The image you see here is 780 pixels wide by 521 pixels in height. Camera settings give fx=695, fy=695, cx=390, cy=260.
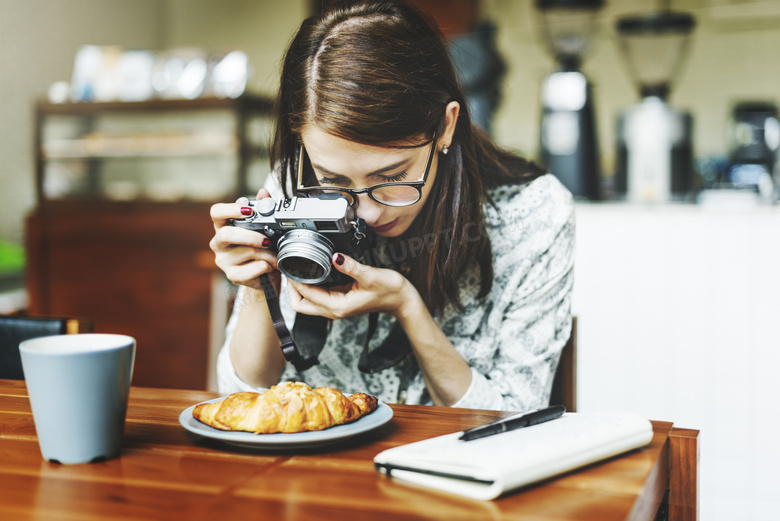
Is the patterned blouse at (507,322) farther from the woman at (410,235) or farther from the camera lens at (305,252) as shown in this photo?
the camera lens at (305,252)

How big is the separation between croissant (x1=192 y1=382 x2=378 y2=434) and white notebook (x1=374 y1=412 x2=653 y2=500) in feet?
0.17

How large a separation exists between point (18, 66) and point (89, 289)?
2.27ft

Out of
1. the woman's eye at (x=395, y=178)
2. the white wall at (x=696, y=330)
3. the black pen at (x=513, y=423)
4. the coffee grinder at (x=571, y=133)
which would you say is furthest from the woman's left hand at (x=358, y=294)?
the coffee grinder at (x=571, y=133)

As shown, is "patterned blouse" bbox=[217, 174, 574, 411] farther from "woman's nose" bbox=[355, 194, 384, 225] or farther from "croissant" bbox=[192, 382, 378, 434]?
"croissant" bbox=[192, 382, 378, 434]

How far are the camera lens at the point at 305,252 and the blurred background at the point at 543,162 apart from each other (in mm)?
297

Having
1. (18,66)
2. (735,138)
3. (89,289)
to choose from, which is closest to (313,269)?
(735,138)

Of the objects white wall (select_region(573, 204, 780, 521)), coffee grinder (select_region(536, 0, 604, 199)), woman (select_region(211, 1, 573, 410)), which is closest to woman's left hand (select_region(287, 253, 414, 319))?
woman (select_region(211, 1, 573, 410))

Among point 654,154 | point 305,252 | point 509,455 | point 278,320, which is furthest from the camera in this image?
point 654,154

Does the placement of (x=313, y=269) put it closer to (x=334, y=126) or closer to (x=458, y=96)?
(x=334, y=126)

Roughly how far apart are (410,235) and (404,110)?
0.55 feet

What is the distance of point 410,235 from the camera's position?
0.81 meters

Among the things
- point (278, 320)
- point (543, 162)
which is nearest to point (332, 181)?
point (278, 320)

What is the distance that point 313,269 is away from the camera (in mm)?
603

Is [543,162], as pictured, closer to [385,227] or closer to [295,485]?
[385,227]
